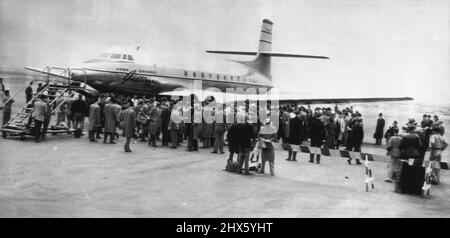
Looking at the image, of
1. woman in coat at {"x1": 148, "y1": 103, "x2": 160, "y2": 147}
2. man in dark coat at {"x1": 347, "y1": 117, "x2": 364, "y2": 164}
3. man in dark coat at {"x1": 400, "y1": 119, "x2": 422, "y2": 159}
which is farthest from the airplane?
man in dark coat at {"x1": 400, "y1": 119, "x2": 422, "y2": 159}

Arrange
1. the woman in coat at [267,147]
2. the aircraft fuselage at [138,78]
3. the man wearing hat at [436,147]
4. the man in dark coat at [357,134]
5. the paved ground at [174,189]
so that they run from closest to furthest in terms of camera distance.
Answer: the paved ground at [174,189] < the woman in coat at [267,147] < the man wearing hat at [436,147] < the man in dark coat at [357,134] < the aircraft fuselage at [138,78]

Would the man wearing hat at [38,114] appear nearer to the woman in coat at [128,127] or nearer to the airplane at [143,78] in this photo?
the woman in coat at [128,127]

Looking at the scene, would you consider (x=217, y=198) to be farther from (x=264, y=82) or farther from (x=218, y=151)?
(x=264, y=82)

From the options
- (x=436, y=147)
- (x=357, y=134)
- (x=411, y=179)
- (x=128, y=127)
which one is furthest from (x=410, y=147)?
(x=128, y=127)

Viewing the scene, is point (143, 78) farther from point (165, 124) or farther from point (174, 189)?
point (174, 189)

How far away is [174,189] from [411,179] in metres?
5.64

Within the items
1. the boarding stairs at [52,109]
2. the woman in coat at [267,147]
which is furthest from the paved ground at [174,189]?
the boarding stairs at [52,109]

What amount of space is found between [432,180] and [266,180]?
4925 mm

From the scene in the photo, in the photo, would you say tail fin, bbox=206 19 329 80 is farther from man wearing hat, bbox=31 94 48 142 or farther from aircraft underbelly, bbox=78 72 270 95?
man wearing hat, bbox=31 94 48 142

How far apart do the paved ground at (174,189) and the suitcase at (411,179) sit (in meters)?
0.27

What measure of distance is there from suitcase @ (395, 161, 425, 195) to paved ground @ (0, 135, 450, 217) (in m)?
0.27

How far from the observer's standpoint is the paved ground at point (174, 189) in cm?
746
